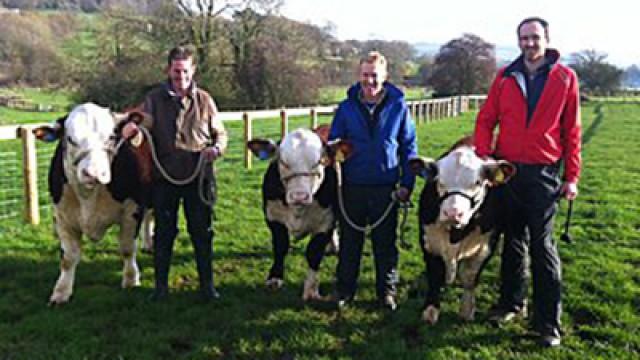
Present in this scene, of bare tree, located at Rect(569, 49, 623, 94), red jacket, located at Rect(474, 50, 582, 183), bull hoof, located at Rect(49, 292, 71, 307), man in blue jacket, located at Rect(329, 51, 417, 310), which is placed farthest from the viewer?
bare tree, located at Rect(569, 49, 623, 94)

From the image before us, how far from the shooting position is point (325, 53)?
36344 millimetres

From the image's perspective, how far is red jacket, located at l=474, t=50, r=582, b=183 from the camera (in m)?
4.46

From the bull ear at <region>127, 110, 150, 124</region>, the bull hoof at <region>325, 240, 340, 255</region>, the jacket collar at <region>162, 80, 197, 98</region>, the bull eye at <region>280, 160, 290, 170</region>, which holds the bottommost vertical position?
the bull hoof at <region>325, 240, 340, 255</region>

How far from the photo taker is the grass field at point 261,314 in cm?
451

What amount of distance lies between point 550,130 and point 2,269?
5104 millimetres

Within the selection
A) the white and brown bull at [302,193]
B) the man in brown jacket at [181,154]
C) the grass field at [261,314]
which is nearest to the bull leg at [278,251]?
the white and brown bull at [302,193]

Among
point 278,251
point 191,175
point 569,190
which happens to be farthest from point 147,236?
point 569,190

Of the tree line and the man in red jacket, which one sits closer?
the man in red jacket

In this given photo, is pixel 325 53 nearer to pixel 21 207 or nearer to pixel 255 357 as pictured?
pixel 21 207

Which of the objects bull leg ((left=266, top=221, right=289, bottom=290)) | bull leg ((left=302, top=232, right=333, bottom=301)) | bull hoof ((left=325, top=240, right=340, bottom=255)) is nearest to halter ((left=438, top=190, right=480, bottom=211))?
bull leg ((left=302, top=232, right=333, bottom=301))

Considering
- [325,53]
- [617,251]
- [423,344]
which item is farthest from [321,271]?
[325,53]

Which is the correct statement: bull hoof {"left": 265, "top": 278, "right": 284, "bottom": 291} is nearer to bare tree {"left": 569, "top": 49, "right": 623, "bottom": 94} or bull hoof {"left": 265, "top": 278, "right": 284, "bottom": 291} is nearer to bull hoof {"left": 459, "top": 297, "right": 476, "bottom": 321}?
bull hoof {"left": 459, "top": 297, "right": 476, "bottom": 321}

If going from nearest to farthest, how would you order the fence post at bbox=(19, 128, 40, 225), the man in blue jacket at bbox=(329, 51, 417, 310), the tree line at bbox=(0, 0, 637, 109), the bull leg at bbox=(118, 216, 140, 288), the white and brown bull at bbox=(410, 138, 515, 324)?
the white and brown bull at bbox=(410, 138, 515, 324) → the man in blue jacket at bbox=(329, 51, 417, 310) → the bull leg at bbox=(118, 216, 140, 288) → the fence post at bbox=(19, 128, 40, 225) → the tree line at bbox=(0, 0, 637, 109)

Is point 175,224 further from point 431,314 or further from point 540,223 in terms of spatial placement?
point 540,223
